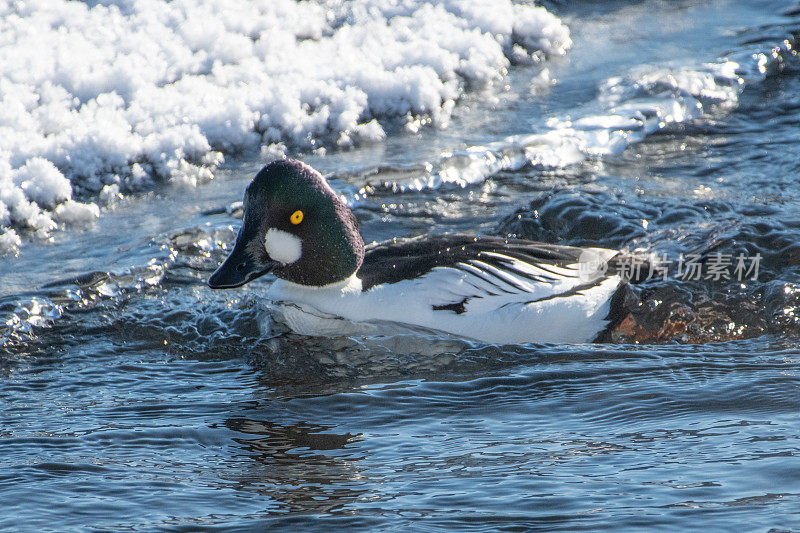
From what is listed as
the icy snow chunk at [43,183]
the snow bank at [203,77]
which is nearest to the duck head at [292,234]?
the snow bank at [203,77]

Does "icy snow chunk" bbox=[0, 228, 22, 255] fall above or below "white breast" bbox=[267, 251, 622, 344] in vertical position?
above

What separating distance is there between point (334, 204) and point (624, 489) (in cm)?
250

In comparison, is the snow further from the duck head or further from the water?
the duck head

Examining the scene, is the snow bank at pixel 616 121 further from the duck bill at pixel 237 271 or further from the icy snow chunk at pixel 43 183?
the duck bill at pixel 237 271

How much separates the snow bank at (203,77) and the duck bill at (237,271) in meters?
2.39

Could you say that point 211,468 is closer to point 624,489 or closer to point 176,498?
point 176,498

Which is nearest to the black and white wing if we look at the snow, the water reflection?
the water reflection

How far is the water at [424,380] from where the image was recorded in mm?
3471

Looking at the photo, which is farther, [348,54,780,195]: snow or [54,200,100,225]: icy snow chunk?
[348,54,780,195]: snow

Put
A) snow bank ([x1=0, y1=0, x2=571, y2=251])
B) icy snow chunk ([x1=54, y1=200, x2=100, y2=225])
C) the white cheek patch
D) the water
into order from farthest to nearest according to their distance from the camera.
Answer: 1. snow bank ([x1=0, y1=0, x2=571, y2=251])
2. icy snow chunk ([x1=54, y1=200, x2=100, y2=225])
3. the white cheek patch
4. the water

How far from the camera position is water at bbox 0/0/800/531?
3.47 m

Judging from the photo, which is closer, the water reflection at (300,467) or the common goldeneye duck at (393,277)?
the water reflection at (300,467)

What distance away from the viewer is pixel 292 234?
5293 mm

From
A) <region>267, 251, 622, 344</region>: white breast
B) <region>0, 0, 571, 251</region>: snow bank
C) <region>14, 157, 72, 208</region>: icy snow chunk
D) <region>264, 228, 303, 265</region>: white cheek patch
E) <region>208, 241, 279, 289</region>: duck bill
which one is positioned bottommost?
<region>267, 251, 622, 344</region>: white breast
